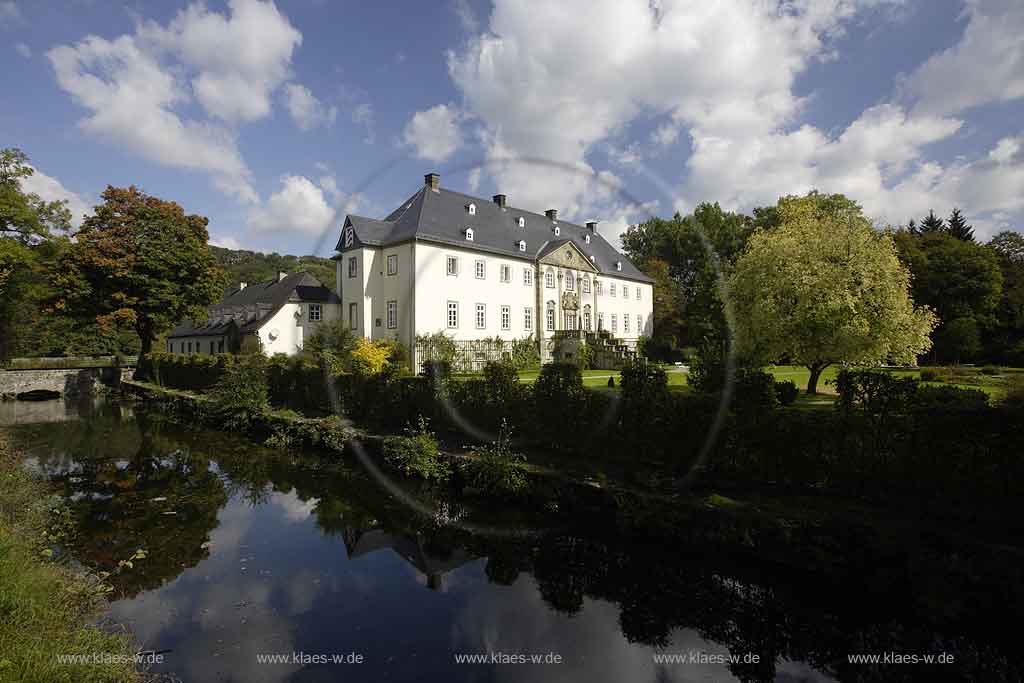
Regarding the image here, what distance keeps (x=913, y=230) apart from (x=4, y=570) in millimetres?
69488

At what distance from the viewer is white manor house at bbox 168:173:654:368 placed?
108 ft

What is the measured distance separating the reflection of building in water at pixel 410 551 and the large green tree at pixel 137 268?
3473 cm

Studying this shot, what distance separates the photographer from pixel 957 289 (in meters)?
35.5

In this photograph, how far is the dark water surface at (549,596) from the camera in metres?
5.92

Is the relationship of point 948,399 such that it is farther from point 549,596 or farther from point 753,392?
point 549,596

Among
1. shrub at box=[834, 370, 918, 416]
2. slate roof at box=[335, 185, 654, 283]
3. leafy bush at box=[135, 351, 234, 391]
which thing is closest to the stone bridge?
leafy bush at box=[135, 351, 234, 391]

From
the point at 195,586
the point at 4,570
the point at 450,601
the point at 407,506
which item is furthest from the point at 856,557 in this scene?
the point at 4,570

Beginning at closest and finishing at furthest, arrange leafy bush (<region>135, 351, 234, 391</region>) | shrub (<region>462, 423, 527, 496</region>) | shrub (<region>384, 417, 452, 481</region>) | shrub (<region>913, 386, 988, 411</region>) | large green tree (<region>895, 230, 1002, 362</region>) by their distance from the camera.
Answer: shrub (<region>913, 386, 988, 411</region>)
shrub (<region>462, 423, 527, 496</region>)
shrub (<region>384, 417, 452, 481</region>)
leafy bush (<region>135, 351, 234, 391</region>)
large green tree (<region>895, 230, 1002, 362</region>)

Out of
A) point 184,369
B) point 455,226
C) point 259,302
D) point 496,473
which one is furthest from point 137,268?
point 496,473

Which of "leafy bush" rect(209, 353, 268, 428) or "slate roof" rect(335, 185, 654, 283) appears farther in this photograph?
"slate roof" rect(335, 185, 654, 283)

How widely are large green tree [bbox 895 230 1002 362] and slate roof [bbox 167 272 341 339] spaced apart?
1659 inches

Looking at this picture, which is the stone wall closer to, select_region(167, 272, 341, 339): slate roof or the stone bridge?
the stone bridge

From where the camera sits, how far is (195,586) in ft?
26.3

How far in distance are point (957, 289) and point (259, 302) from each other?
5147 cm
